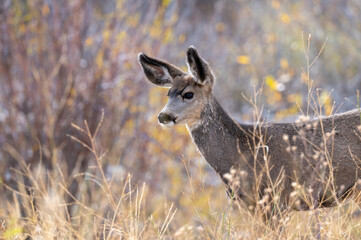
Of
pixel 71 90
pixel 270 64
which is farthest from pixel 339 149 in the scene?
pixel 270 64

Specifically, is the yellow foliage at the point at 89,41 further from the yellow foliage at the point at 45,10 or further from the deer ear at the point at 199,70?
the deer ear at the point at 199,70

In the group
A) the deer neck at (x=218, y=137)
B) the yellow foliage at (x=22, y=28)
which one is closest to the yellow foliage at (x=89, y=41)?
Answer: the yellow foliage at (x=22, y=28)

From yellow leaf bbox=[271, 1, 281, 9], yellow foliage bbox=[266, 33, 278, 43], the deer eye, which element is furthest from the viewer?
yellow leaf bbox=[271, 1, 281, 9]

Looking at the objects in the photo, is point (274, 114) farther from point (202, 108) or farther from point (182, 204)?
point (202, 108)

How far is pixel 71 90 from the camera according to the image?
7371mm

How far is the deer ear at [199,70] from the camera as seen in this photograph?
4.87 metres

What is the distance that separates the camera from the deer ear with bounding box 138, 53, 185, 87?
529 cm

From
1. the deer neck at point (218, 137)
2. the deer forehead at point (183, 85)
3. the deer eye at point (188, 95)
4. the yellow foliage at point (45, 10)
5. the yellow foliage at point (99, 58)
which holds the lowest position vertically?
the deer neck at point (218, 137)

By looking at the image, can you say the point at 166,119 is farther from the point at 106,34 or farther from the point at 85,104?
the point at 106,34

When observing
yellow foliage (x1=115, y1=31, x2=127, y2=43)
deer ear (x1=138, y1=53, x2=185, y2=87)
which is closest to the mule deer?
deer ear (x1=138, y1=53, x2=185, y2=87)

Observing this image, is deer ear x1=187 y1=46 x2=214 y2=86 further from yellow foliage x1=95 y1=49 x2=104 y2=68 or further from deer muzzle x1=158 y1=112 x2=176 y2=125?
yellow foliage x1=95 y1=49 x2=104 y2=68

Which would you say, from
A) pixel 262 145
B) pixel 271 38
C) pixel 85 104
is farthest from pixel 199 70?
pixel 271 38

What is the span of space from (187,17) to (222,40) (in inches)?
34.4

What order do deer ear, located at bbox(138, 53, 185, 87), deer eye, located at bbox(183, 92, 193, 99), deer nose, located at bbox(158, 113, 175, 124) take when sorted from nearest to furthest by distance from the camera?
deer nose, located at bbox(158, 113, 175, 124) < deer eye, located at bbox(183, 92, 193, 99) < deer ear, located at bbox(138, 53, 185, 87)
